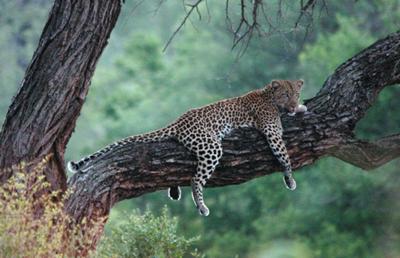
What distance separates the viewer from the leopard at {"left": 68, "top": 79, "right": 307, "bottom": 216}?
30.8 feet

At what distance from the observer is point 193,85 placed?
3319 centimetres

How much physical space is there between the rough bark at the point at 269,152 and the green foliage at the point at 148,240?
56 cm

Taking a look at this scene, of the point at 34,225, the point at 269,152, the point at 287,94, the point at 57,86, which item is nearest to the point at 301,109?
the point at 269,152

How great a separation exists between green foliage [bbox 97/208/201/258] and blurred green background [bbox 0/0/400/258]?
10508 millimetres

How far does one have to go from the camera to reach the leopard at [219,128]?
9391 millimetres

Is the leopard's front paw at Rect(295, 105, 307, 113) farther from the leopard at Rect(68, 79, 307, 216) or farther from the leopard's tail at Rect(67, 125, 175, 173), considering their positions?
the leopard's tail at Rect(67, 125, 175, 173)

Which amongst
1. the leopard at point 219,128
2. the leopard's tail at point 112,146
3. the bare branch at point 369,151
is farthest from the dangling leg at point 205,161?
the bare branch at point 369,151

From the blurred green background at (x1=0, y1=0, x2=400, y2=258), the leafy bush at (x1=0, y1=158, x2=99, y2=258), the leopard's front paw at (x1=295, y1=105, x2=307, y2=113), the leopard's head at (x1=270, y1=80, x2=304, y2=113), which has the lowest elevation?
the leafy bush at (x1=0, y1=158, x2=99, y2=258)

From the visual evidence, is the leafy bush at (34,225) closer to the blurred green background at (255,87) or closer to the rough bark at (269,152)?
the rough bark at (269,152)

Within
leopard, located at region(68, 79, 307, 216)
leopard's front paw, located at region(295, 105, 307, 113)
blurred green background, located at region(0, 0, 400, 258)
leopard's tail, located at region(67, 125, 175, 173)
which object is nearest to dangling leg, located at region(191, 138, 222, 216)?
leopard, located at region(68, 79, 307, 216)

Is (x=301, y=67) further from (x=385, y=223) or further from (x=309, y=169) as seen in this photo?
(x=385, y=223)

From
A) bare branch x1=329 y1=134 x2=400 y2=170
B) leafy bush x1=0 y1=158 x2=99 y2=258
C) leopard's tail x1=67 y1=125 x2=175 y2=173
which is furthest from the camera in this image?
bare branch x1=329 y1=134 x2=400 y2=170

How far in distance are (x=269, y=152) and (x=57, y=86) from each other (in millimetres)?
1756

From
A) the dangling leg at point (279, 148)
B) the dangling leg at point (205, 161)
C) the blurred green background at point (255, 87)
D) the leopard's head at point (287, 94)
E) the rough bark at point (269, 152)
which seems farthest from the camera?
the blurred green background at point (255, 87)
